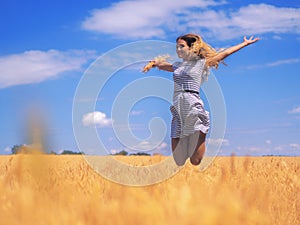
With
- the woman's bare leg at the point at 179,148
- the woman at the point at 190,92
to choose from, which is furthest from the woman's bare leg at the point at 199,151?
the woman's bare leg at the point at 179,148

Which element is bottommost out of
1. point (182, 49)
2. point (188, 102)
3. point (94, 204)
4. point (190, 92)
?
point (94, 204)

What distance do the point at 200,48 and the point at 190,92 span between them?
42cm

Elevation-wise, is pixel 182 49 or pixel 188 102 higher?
pixel 182 49

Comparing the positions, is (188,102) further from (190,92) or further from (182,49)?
(182,49)

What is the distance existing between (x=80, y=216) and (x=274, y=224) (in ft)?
4.15

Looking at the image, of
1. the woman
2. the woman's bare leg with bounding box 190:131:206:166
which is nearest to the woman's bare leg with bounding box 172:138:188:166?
the woman

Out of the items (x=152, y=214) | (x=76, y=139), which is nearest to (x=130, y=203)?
(x=152, y=214)

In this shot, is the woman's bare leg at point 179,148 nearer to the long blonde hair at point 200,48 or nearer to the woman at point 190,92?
the woman at point 190,92

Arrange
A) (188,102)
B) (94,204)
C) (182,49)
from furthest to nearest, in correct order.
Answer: (182,49), (188,102), (94,204)

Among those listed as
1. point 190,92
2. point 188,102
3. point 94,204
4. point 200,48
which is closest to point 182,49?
point 200,48

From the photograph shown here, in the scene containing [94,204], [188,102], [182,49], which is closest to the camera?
[94,204]

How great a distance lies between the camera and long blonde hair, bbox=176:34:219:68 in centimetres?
392

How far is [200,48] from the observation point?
13.0 ft

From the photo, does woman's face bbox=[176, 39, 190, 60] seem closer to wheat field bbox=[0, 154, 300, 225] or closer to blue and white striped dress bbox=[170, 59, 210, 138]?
blue and white striped dress bbox=[170, 59, 210, 138]
